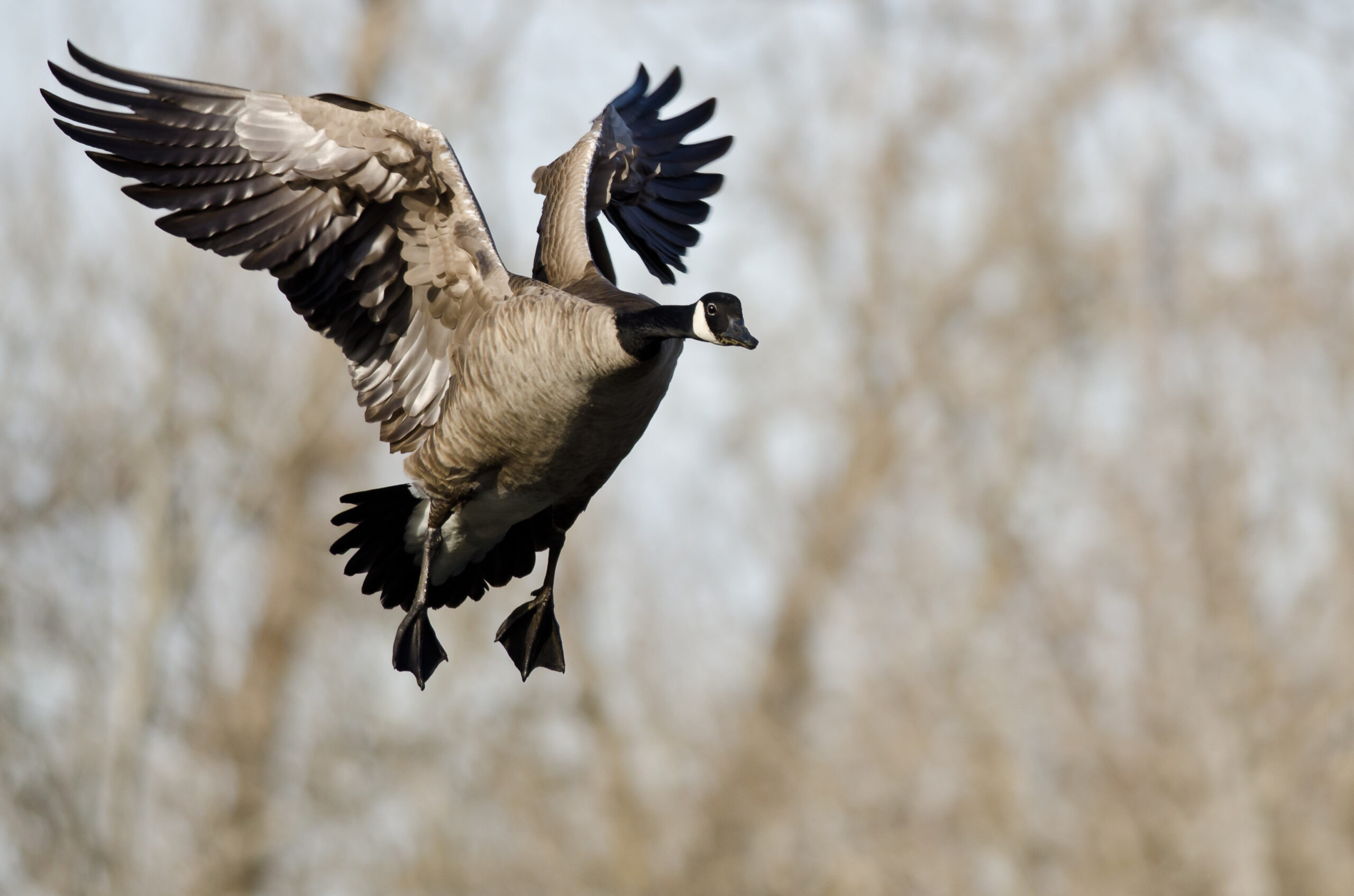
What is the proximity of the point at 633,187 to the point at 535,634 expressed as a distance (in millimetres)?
2009

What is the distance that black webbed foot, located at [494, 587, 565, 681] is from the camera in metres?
5.41

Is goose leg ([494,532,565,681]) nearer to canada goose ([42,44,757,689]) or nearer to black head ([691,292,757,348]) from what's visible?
canada goose ([42,44,757,689])

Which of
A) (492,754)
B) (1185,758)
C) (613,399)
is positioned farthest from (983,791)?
(613,399)

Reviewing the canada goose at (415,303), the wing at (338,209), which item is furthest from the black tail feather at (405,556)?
the wing at (338,209)

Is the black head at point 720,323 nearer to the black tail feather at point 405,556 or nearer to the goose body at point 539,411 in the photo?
the goose body at point 539,411

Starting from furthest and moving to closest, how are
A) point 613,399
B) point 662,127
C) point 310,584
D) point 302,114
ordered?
point 310,584 → point 662,127 → point 302,114 → point 613,399

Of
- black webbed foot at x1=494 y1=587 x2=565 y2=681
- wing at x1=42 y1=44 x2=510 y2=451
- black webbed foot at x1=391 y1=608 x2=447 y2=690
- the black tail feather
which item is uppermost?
wing at x1=42 y1=44 x2=510 y2=451

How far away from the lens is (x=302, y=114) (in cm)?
508

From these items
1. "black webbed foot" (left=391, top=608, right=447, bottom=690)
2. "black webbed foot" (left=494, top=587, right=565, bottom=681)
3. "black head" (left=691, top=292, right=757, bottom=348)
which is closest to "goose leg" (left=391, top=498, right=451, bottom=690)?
"black webbed foot" (left=391, top=608, right=447, bottom=690)

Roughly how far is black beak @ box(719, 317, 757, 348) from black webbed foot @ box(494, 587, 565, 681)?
1.58 meters

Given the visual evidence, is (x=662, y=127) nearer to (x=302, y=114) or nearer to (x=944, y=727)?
(x=302, y=114)

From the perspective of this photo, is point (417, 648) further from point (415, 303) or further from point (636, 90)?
point (636, 90)

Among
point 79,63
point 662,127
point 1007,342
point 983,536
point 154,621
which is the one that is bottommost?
point 79,63

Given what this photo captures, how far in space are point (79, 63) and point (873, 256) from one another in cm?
1665
